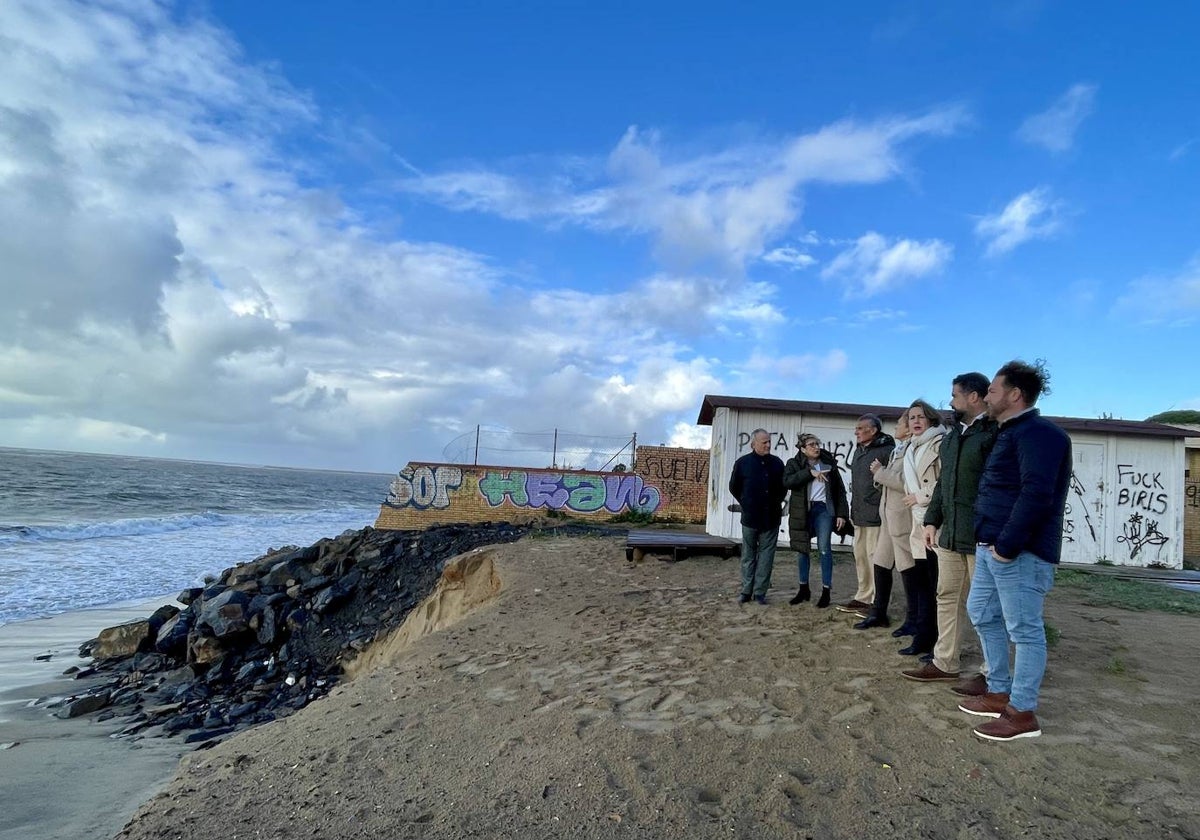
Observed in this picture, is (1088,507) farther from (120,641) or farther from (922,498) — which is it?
(120,641)

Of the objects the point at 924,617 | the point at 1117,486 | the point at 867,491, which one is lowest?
the point at 924,617

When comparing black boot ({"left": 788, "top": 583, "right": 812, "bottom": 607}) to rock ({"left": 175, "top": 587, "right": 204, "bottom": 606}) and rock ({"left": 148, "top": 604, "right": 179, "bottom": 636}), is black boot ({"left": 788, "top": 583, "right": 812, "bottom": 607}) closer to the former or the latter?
rock ({"left": 148, "top": 604, "right": 179, "bottom": 636})

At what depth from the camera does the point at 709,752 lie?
382 cm

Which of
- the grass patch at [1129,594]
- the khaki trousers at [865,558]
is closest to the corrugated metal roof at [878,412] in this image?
the grass patch at [1129,594]

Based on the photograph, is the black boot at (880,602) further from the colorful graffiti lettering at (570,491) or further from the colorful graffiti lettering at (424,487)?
the colorful graffiti lettering at (424,487)

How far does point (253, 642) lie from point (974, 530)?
10.6 m

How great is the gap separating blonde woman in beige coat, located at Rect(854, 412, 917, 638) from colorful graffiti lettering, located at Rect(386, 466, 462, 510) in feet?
57.3

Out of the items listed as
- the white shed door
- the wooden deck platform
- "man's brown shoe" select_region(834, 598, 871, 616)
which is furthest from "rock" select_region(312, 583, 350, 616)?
the white shed door

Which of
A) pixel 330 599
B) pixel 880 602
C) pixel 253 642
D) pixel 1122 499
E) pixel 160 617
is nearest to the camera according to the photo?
pixel 880 602

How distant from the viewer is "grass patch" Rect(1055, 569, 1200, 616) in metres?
8.15

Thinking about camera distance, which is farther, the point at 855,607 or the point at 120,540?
the point at 120,540

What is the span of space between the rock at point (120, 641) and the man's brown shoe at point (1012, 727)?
1174 cm

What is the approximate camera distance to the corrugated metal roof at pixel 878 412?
13.0 meters

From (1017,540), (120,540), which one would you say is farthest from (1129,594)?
(120,540)
